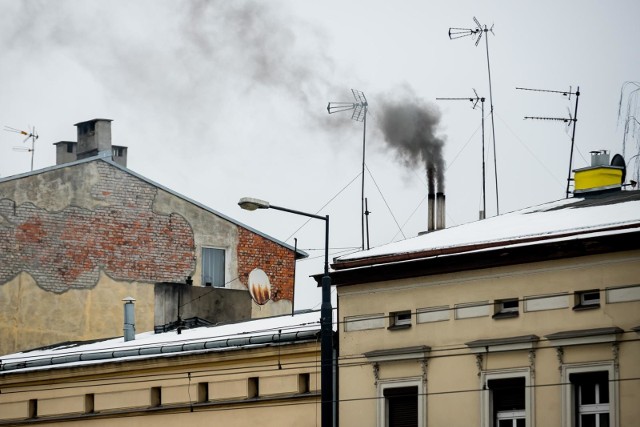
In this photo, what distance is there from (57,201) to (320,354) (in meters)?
17.2

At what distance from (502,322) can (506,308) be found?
1.36ft

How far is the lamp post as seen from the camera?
1479 inches

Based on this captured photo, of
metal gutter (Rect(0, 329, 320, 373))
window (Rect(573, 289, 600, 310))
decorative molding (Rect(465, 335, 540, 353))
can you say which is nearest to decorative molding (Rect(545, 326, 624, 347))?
decorative molding (Rect(465, 335, 540, 353))

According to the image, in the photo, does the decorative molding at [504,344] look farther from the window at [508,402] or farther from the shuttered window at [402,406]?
the shuttered window at [402,406]

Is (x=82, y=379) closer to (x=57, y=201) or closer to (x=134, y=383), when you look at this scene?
(x=134, y=383)

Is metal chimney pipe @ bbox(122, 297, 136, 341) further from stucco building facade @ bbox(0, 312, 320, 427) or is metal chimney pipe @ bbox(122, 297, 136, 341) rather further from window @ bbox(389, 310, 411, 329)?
window @ bbox(389, 310, 411, 329)

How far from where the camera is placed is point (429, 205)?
4600 cm

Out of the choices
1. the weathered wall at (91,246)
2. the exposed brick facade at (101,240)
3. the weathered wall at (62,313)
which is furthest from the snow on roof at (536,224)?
the exposed brick facade at (101,240)

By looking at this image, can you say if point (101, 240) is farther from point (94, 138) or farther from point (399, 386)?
point (399, 386)

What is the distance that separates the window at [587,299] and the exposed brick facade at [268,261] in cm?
2450

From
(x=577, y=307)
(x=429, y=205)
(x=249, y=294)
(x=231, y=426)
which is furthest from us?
(x=249, y=294)

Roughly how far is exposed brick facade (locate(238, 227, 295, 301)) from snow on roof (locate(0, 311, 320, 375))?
10085mm

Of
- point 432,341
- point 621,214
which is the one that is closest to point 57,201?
point 432,341

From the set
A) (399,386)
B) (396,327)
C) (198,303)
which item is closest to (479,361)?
(399,386)
